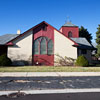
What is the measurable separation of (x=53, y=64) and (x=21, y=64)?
510cm

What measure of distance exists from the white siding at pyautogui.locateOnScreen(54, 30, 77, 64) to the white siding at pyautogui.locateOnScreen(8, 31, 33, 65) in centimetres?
422

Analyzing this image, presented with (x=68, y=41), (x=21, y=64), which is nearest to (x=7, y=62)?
(x=21, y=64)

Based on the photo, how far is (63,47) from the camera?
687 inches

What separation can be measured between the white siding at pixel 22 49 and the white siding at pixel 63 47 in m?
4.22

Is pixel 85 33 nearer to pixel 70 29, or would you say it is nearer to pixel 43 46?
pixel 70 29

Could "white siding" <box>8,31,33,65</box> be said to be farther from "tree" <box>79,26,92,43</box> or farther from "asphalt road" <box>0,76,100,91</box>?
"tree" <box>79,26,92,43</box>

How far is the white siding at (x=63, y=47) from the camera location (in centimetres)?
1741

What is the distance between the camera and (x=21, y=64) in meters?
16.7

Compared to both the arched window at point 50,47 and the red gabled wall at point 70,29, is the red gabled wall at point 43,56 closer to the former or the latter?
the arched window at point 50,47

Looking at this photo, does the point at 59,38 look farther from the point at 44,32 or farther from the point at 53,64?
the point at 53,64

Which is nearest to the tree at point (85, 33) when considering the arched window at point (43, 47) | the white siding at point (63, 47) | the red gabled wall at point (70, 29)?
the red gabled wall at point (70, 29)

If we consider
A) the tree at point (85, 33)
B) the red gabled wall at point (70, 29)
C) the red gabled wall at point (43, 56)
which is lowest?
the red gabled wall at point (43, 56)

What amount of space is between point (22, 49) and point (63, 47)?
6.62 metres

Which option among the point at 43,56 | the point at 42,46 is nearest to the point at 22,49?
the point at 42,46
